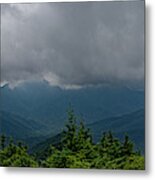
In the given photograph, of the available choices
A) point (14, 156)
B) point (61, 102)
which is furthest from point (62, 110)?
point (14, 156)

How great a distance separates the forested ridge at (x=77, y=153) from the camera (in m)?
2.14

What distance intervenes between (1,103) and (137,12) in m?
0.72

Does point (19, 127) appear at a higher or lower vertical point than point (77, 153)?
higher

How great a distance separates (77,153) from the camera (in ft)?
7.13

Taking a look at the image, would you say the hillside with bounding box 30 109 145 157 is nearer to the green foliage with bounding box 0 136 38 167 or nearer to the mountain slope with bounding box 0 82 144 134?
the mountain slope with bounding box 0 82 144 134

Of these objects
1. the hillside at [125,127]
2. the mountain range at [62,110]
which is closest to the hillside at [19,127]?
the mountain range at [62,110]

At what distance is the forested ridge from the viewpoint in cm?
214

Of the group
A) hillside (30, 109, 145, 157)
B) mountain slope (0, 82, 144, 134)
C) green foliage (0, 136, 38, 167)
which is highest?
mountain slope (0, 82, 144, 134)

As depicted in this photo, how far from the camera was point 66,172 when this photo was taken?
2209mm

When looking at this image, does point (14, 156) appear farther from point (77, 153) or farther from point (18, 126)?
point (77, 153)

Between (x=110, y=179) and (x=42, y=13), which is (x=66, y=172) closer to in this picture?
(x=110, y=179)

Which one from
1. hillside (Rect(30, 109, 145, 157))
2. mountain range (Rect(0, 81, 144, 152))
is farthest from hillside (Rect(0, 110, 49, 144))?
hillside (Rect(30, 109, 145, 157))

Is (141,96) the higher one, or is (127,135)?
(141,96)

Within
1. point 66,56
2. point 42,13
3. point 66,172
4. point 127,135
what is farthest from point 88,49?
point 66,172
